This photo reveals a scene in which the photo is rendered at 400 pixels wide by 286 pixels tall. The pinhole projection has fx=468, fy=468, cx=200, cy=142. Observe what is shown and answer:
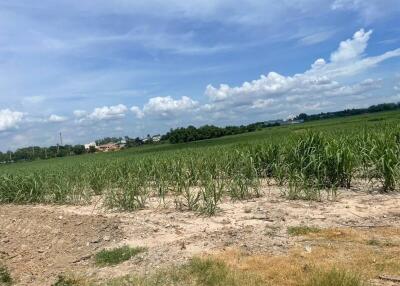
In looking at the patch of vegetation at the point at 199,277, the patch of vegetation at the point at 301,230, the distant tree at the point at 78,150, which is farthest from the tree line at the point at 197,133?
the patch of vegetation at the point at 199,277

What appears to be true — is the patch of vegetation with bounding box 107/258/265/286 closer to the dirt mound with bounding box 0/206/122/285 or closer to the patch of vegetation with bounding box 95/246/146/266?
the patch of vegetation with bounding box 95/246/146/266

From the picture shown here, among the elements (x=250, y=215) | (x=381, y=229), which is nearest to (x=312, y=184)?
(x=250, y=215)

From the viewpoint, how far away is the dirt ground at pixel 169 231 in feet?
22.4

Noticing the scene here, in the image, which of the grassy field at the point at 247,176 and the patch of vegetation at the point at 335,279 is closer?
the patch of vegetation at the point at 335,279

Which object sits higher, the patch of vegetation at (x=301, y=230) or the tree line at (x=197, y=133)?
the tree line at (x=197, y=133)

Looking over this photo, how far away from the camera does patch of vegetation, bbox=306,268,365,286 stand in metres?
4.87

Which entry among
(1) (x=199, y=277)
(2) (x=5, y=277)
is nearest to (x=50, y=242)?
(2) (x=5, y=277)

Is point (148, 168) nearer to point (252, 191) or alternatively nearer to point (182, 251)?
point (252, 191)

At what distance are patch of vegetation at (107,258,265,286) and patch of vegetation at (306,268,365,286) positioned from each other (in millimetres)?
599

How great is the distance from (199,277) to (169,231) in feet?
9.06

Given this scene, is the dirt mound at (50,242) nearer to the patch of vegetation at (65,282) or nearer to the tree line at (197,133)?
the patch of vegetation at (65,282)

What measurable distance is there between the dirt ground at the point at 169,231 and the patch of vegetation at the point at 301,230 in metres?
0.10

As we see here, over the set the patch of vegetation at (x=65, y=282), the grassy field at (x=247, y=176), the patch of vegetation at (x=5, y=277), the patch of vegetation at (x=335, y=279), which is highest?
the grassy field at (x=247, y=176)

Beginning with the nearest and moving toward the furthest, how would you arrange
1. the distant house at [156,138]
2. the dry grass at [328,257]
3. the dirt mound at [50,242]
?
the dry grass at [328,257]
the dirt mound at [50,242]
the distant house at [156,138]
